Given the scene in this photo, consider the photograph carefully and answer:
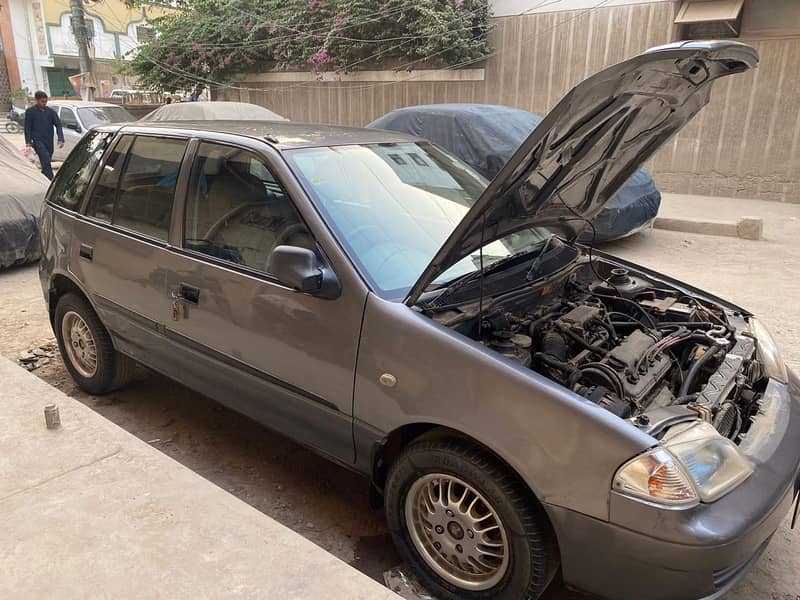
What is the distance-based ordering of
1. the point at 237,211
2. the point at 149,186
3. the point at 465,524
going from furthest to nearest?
the point at 149,186 < the point at 237,211 < the point at 465,524

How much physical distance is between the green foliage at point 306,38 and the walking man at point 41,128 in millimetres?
6730

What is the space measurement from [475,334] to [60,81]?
45903 millimetres

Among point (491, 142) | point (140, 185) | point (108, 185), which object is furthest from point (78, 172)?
point (491, 142)

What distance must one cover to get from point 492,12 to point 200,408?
11.8 m

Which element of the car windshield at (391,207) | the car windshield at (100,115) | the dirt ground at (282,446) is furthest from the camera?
the car windshield at (100,115)

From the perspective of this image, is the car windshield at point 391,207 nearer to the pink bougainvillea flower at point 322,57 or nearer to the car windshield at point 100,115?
the pink bougainvillea flower at point 322,57

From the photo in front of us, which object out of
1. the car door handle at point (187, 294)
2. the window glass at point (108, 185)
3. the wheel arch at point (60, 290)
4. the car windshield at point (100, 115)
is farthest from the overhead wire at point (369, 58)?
the car door handle at point (187, 294)

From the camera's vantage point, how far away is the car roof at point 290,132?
10.3 ft

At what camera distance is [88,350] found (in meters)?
4.14

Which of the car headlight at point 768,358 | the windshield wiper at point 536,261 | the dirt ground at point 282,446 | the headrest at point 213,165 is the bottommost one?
the dirt ground at point 282,446

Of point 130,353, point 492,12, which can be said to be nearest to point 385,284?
point 130,353

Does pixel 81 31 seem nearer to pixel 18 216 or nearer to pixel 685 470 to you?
pixel 18 216

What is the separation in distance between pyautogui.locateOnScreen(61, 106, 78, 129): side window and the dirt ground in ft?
31.1

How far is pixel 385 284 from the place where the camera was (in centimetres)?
262
